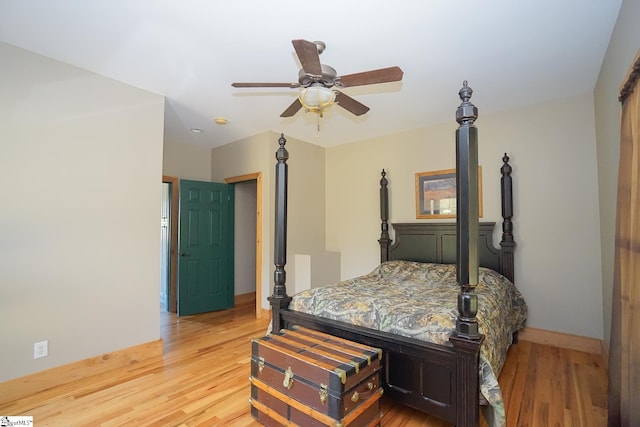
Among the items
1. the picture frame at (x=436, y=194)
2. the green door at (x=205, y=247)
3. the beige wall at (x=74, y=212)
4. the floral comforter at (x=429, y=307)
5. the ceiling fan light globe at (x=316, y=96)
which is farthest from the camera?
the green door at (x=205, y=247)

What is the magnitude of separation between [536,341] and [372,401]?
2529mm

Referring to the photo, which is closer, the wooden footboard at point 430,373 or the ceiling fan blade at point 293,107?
the wooden footboard at point 430,373

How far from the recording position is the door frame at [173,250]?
15.5 ft

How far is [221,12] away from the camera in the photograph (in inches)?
76.3

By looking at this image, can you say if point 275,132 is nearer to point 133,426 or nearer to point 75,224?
point 75,224

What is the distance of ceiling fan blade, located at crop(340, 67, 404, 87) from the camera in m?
1.90

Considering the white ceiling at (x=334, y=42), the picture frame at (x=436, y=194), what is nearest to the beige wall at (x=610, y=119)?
the white ceiling at (x=334, y=42)

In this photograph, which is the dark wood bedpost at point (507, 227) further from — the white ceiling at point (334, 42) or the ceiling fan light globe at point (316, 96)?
the ceiling fan light globe at point (316, 96)

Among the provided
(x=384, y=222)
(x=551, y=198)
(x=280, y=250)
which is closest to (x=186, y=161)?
(x=280, y=250)

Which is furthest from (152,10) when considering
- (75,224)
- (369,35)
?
(75,224)

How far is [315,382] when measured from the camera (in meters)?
1.70

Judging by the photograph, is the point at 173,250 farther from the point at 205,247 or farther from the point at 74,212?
the point at 74,212

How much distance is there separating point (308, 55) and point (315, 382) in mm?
1834

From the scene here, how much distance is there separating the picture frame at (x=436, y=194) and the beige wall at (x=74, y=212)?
125 inches
